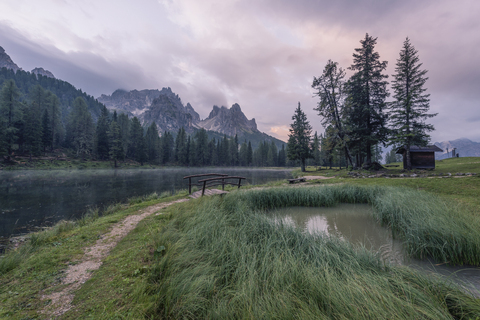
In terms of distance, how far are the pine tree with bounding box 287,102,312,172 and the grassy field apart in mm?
34049

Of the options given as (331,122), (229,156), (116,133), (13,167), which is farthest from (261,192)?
(229,156)

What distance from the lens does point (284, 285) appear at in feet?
7.85

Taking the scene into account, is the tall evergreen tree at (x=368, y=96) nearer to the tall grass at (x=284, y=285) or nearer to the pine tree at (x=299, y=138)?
the pine tree at (x=299, y=138)

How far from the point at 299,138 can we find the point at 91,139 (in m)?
58.7

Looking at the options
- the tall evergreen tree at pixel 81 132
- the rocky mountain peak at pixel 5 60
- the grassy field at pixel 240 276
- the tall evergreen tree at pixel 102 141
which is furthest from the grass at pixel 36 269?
the rocky mountain peak at pixel 5 60

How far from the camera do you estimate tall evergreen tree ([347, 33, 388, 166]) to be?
22750 millimetres

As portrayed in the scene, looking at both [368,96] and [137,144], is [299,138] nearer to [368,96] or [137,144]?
[368,96]

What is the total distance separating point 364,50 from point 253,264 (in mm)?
31133

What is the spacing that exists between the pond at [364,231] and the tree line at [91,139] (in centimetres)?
5259

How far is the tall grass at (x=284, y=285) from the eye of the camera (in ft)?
6.27

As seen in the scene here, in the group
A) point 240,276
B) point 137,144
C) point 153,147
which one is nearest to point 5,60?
point 153,147

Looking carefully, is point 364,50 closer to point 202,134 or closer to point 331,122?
point 331,122

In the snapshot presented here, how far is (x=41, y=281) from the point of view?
9.09 feet

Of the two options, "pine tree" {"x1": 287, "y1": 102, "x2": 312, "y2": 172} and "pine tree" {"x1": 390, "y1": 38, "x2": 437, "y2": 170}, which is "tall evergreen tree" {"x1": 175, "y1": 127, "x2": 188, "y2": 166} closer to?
"pine tree" {"x1": 287, "y1": 102, "x2": 312, "y2": 172}
